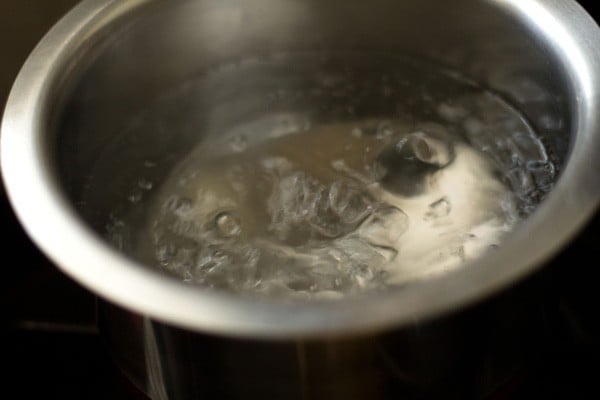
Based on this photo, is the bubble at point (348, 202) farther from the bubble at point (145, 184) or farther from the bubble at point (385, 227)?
the bubble at point (145, 184)

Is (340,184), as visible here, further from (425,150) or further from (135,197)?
(135,197)

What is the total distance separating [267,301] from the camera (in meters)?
0.53

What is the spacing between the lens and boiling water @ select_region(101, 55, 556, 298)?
76cm

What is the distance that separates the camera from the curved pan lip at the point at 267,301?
51 cm

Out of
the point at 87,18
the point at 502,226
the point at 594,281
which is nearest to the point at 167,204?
the point at 87,18

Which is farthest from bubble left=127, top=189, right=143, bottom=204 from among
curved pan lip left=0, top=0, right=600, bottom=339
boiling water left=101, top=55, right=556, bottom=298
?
curved pan lip left=0, top=0, right=600, bottom=339

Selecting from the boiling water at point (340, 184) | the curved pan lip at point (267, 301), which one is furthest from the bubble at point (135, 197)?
the curved pan lip at point (267, 301)

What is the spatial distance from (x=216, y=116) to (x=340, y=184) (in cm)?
17

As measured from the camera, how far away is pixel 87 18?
0.75 meters

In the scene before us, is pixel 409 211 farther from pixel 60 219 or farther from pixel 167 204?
pixel 60 219

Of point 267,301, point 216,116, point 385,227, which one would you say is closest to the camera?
point 267,301

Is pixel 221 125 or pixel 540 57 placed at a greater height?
pixel 540 57

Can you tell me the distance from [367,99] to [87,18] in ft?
1.08

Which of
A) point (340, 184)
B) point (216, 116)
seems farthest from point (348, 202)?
point (216, 116)
